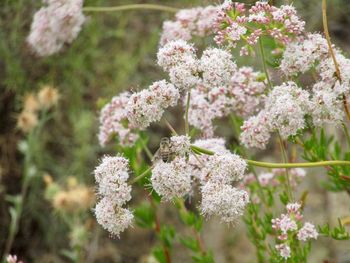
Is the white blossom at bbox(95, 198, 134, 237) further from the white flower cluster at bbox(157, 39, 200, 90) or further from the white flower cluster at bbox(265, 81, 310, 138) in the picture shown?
the white flower cluster at bbox(265, 81, 310, 138)

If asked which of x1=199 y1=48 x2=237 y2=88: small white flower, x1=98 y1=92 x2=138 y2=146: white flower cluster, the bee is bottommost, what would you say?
x1=98 y1=92 x2=138 y2=146: white flower cluster

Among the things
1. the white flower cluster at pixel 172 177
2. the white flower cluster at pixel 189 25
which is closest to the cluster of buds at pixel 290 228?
the white flower cluster at pixel 172 177

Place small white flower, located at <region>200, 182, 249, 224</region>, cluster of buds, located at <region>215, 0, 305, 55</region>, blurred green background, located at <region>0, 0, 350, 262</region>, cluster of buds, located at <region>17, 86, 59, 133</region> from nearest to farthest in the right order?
small white flower, located at <region>200, 182, 249, 224</region> < cluster of buds, located at <region>215, 0, 305, 55</region> < cluster of buds, located at <region>17, 86, 59, 133</region> < blurred green background, located at <region>0, 0, 350, 262</region>

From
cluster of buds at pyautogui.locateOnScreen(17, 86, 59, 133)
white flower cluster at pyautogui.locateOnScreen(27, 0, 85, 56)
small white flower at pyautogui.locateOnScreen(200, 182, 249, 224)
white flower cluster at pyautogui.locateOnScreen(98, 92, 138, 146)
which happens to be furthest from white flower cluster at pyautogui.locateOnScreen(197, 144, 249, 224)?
cluster of buds at pyautogui.locateOnScreen(17, 86, 59, 133)

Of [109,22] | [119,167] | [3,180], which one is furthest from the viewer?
[109,22]

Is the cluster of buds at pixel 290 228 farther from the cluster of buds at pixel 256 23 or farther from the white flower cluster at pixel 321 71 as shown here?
the cluster of buds at pixel 256 23

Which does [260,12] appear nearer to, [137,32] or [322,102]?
[322,102]

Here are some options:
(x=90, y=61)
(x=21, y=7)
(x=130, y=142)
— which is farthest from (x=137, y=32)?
(x=130, y=142)
